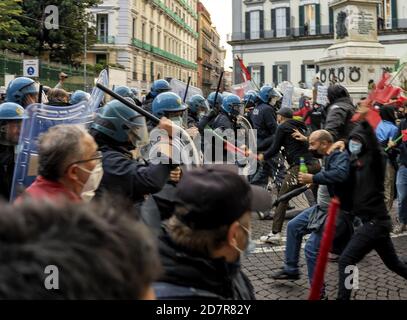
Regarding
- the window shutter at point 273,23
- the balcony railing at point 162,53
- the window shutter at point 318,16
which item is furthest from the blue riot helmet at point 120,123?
the balcony railing at point 162,53

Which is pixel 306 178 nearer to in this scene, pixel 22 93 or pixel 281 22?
pixel 22 93

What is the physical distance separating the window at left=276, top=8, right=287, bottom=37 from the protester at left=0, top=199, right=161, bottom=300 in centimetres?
4785

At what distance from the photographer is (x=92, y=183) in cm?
274

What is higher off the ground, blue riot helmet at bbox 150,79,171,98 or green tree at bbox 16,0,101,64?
green tree at bbox 16,0,101,64

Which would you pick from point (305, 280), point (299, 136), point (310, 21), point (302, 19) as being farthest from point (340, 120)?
point (302, 19)

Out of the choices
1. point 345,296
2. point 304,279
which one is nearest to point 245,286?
point 345,296

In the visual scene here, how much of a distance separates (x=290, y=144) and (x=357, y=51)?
10.0 m

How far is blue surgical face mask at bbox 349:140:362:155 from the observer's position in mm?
3662

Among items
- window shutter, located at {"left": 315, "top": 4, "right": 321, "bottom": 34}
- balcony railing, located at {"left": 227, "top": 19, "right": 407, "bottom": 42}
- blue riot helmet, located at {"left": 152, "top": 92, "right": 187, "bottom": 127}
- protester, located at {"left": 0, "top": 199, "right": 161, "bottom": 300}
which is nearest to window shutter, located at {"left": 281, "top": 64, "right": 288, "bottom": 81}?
balcony railing, located at {"left": 227, "top": 19, "right": 407, "bottom": 42}

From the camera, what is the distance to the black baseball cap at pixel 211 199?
5.53 ft

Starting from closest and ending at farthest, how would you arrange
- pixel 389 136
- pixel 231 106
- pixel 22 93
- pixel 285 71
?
1. pixel 22 93
2. pixel 389 136
3. pixel 231 106
4. pixel 285 71

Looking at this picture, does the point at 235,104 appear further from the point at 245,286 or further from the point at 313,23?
the point at 313,23

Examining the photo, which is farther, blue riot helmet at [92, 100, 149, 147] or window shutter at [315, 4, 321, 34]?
window shutter at [315, 4, 321, 34]

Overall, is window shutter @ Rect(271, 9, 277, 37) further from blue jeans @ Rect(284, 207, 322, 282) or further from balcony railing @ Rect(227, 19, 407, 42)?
blue jeans @ Rect(284, 207, 322, 282)
